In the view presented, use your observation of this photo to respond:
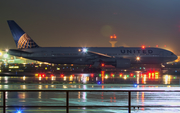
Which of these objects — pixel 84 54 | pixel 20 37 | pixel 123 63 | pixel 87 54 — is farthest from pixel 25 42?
pixel 123 63

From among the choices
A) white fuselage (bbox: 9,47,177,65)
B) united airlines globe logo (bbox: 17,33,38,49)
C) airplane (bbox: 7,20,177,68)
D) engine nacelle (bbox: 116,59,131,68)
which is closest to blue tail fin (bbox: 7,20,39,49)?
united airlines globe logo (bbox: 17,33,38,49)

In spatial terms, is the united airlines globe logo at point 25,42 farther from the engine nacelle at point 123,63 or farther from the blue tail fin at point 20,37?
the engine nacelle at point 123,63

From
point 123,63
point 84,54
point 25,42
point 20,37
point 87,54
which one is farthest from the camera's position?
point 20,37

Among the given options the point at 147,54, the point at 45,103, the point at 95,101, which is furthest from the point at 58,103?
the point at 147,54

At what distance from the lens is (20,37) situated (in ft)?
136

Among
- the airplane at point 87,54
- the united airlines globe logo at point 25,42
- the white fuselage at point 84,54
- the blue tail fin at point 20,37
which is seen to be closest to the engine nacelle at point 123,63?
the airplane at point 87,54

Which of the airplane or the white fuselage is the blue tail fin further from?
the white fuselage

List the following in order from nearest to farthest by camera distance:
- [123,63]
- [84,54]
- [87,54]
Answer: [123,63]
[87,54]
[84,54]

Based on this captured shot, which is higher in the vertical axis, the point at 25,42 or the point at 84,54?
the point at 25,42

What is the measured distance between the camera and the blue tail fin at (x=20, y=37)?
41344mm

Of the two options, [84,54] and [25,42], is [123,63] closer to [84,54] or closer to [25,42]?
[84,54]

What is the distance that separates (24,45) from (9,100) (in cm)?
3169

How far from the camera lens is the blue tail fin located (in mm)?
41344

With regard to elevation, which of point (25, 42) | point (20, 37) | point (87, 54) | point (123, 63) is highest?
point (20, 37)
